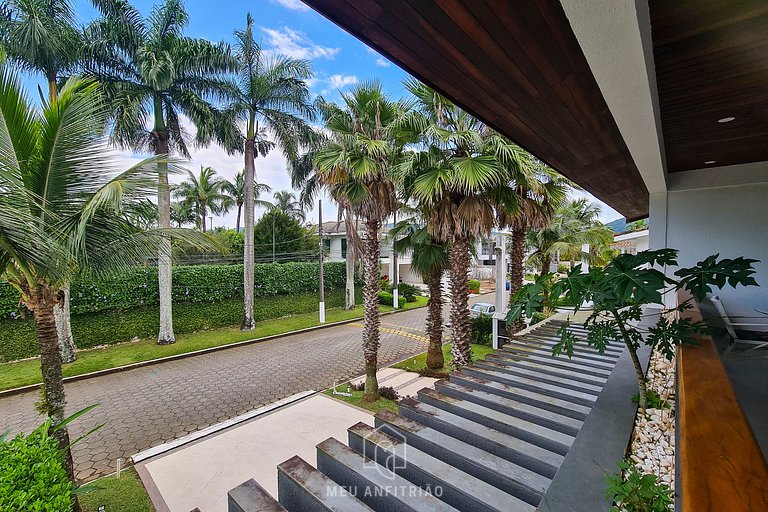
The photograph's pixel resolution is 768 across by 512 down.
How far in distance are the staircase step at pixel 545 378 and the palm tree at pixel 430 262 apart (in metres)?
3.54

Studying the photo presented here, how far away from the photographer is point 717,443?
3.03 feet

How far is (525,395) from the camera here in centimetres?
337

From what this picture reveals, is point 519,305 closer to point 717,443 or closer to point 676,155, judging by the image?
point 717,443

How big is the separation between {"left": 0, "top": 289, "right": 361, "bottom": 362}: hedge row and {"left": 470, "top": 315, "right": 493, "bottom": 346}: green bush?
Answer: 8.62 m

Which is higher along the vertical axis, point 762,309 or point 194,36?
point 194,36

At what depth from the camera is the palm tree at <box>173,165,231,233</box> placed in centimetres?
2294

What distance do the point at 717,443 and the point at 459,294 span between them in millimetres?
6031

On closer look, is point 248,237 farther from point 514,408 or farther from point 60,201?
point 514,408

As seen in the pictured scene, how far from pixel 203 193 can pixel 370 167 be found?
20908 millimetres

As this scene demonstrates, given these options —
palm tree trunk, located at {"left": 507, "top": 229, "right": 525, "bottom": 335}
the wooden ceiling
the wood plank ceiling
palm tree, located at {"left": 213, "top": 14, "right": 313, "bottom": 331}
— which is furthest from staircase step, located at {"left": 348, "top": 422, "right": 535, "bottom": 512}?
palm tree, located at {"left": 213, "top": 14, "right": 313, "bottom": 331}

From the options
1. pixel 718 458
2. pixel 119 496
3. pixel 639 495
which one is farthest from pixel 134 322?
pixel 718 458

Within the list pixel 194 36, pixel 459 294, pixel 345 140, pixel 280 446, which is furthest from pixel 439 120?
pixel 194 36

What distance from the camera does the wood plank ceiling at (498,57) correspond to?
4.96ft

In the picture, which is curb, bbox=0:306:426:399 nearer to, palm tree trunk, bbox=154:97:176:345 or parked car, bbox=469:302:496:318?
palm tree trunk, bbox=154:97:176:345
